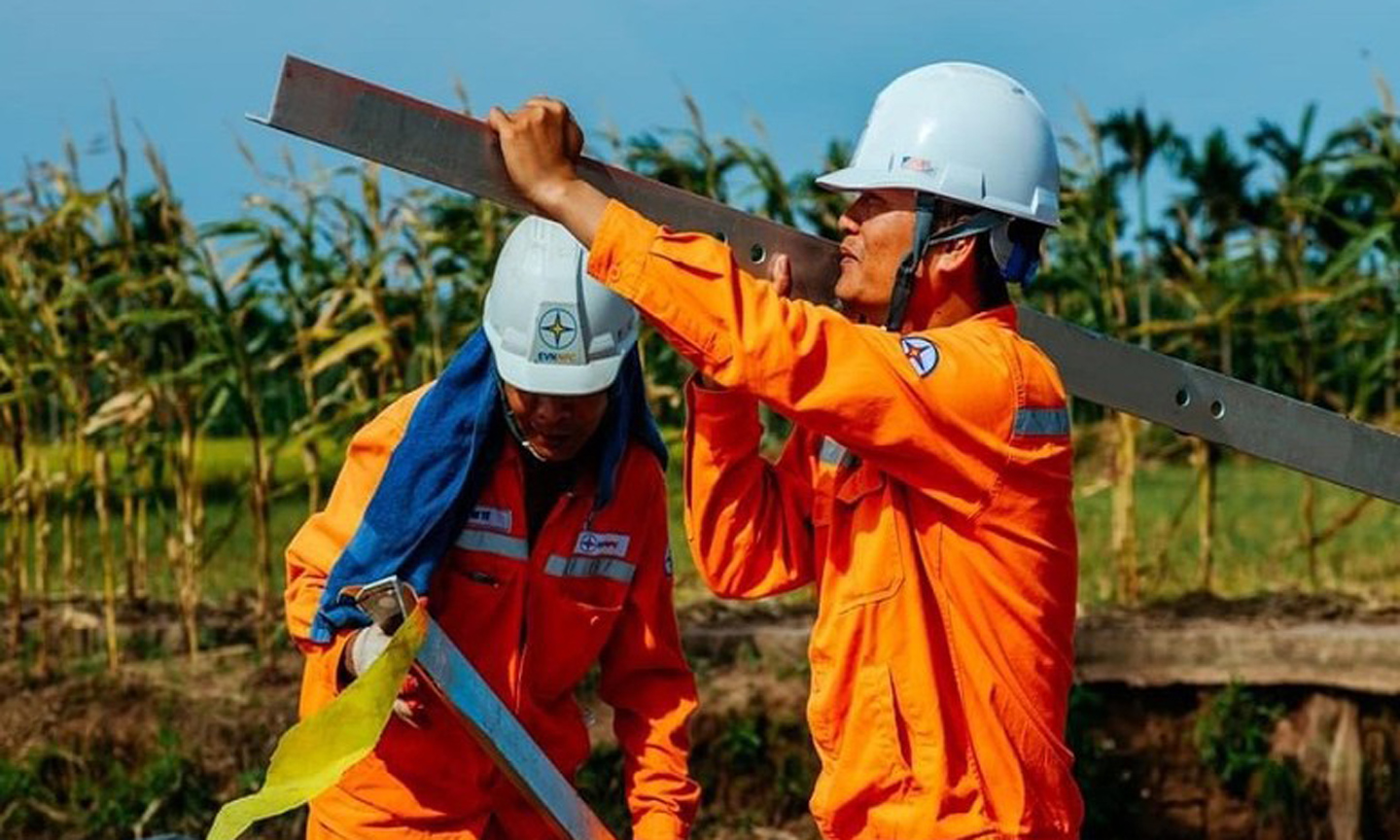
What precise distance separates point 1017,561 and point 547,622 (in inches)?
42.8

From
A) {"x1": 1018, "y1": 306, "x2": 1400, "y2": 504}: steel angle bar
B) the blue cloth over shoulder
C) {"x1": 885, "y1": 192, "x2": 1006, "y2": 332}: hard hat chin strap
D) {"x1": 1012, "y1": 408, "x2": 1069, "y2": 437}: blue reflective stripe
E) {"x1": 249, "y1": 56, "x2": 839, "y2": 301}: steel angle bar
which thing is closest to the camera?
{"x1": 249, "y1": 56, "x2": 839, "y2": 301}: steel angle bar

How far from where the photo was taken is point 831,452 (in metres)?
3.48

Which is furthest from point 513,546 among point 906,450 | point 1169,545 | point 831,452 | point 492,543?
point 1169,545

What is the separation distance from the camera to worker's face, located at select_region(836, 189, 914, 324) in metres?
3.40

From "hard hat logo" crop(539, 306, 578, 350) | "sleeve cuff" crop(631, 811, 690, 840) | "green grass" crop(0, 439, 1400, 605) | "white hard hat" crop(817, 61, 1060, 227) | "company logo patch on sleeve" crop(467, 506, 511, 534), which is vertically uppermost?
"white hard hat" crop(817, 61, 1060, 227)

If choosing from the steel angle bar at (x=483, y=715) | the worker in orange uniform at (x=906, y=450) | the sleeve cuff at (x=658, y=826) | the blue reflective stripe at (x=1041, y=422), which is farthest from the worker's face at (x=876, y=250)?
the sleeve cuff at (x=658, y=826)

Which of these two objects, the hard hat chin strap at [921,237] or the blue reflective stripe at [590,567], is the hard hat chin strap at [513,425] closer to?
the blue reflective stripe at [590,567]

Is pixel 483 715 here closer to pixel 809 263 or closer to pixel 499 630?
pixel 499 630

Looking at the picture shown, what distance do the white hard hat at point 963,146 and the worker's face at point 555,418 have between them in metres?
0.71

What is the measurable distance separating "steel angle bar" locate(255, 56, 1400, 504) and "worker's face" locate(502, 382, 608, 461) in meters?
0.61

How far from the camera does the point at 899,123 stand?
11.5 ft

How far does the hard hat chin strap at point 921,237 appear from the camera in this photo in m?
3.38

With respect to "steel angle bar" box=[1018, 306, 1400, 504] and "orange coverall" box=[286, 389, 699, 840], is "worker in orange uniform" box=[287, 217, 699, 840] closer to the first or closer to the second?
"orange coverall" box=[286, 389, 699, 840]

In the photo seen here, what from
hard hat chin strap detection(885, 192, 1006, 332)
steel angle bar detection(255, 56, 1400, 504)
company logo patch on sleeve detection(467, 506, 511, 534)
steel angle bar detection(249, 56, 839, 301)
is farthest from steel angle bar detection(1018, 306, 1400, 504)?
company logo patch on sleeve detection(467, 506, 511, 534)
